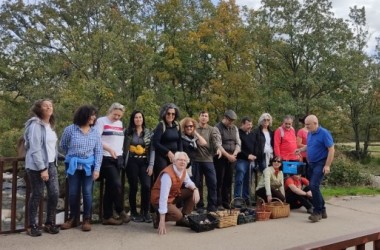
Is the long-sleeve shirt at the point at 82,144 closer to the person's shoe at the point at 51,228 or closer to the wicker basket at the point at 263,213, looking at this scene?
the person's shoe at the point at 51,228

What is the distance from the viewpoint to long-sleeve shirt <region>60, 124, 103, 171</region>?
5566mm

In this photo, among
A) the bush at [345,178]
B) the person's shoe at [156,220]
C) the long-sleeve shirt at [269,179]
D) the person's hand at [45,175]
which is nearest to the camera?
the person's hand at [45,175]

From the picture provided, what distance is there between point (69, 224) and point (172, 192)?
146cm

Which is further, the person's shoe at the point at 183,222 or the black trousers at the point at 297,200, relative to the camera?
the black trousers at the point at 297,200

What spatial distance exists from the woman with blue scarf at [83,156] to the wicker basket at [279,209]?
289 cm

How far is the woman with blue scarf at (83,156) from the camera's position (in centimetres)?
556

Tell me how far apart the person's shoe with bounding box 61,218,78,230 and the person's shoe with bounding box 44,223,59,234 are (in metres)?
0.17

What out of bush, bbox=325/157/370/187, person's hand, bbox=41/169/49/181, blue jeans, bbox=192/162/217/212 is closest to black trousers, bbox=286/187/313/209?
blue jeans, bbox=192/162/217/212

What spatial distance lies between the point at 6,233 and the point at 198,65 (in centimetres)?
1922

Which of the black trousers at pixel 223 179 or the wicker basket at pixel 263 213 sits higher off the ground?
the black trousers at pixel 223 179

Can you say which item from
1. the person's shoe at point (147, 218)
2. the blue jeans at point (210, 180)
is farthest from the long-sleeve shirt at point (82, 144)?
the blue jeans at point (210, 180)

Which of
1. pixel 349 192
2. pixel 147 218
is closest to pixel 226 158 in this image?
pixel 147 218

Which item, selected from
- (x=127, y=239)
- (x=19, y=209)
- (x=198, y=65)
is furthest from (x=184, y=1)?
(x=127, y=239)

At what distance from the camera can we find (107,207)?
6145mm
